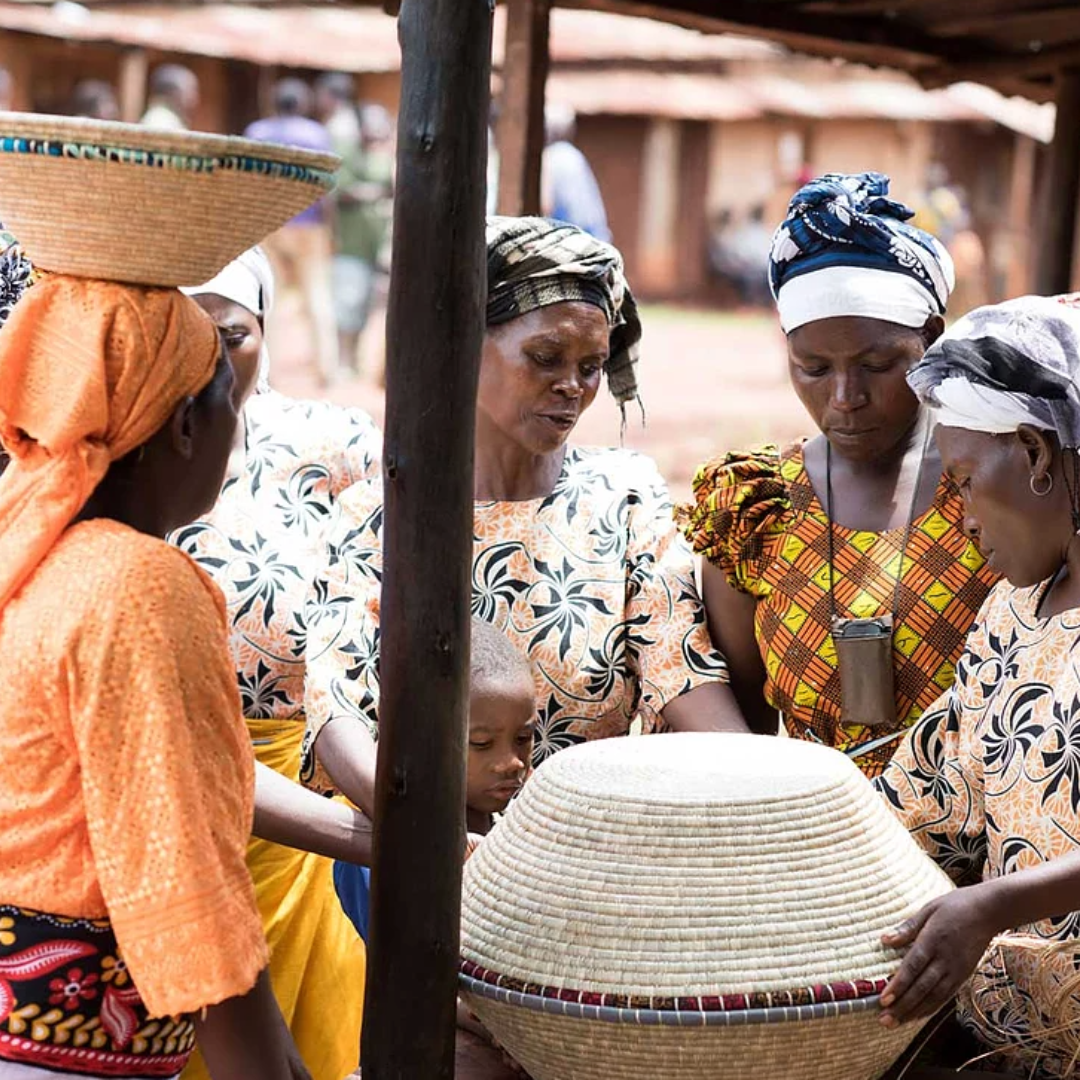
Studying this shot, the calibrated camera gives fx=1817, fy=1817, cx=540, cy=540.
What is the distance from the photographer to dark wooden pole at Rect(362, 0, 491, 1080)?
2.42m

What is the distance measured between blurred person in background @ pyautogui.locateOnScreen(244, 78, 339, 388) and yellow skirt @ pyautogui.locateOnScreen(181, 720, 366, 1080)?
397 inches

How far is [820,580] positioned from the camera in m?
3.40

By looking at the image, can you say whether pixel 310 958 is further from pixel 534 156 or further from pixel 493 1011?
pixel 534 156

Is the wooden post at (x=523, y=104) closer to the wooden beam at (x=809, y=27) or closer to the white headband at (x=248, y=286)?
the wooden beam at (x=809, y=27)

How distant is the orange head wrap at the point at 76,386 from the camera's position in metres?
2.14

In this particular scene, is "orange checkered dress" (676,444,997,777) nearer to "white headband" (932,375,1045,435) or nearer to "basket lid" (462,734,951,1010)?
"white headband" (932,375,1045,435)

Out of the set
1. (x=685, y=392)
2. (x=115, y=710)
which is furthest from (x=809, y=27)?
(x=685, y=392)

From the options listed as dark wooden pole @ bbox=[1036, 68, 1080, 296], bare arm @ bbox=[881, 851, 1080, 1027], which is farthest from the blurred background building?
bare arm @ bbox=[881, 851, 1080, 1027]

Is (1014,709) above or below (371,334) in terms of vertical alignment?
above

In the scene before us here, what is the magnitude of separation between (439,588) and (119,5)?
57.9 ft

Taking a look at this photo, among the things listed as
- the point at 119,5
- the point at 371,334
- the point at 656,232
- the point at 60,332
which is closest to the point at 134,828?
the point at 60,332

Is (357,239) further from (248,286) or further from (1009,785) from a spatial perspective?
(1009,785)

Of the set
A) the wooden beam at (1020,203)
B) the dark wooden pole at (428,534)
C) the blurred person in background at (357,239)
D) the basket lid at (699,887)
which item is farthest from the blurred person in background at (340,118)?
the basket lid at (699,887)

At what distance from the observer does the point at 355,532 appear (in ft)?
11.0
